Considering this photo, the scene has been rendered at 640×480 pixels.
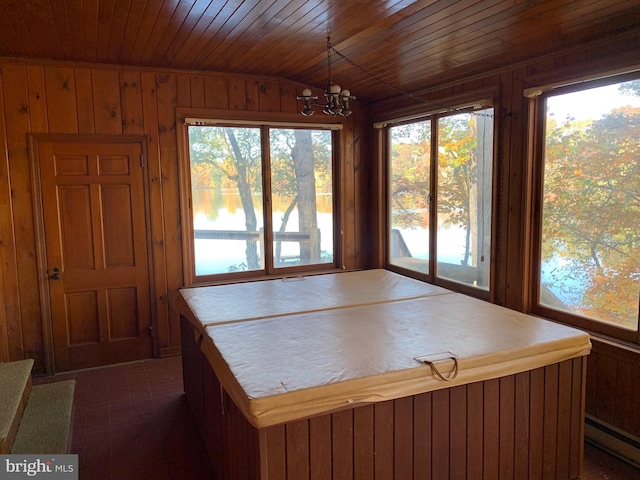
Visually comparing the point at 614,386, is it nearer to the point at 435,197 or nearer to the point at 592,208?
the point at 592,208

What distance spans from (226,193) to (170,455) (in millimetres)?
2368

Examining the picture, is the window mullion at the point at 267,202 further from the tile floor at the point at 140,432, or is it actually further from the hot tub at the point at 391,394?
the hot tub at the point at 391,394

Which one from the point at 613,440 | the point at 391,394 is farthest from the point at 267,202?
the point at 613,440

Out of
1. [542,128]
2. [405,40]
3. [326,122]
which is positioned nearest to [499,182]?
[542,128]

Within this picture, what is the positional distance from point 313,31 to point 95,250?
250cm

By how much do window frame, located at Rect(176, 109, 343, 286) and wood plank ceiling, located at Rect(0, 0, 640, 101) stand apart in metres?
0.48

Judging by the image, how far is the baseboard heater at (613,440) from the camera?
8.53 ft

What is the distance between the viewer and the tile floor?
2.53m

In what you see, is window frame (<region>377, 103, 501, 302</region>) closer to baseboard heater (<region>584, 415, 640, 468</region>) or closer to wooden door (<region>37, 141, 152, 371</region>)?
baseboard heater (<region>584, 415, 640, 468</region>)

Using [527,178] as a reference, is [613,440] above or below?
below

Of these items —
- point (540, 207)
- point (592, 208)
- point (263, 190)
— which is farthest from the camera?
point (263, 190)

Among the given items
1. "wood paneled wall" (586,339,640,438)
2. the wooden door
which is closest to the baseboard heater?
"wood paneled wall" (586,339,640,438)

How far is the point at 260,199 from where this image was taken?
14.8 feet

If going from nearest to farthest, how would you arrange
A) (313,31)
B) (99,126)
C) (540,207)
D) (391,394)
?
(391,394)
(313,31)
(540,207)
(99,126)
